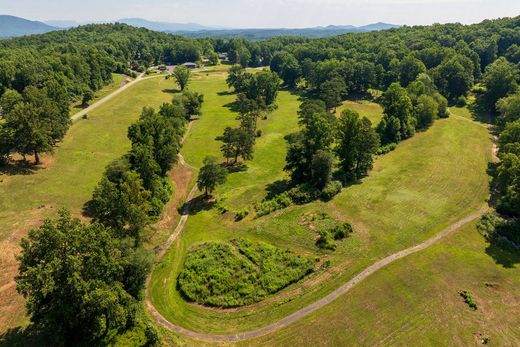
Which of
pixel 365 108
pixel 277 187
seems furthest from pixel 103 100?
pixel 365 108

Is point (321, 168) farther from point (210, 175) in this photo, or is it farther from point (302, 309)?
point (302, 309)

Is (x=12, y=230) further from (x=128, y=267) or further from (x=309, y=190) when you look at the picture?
(x=309, y=190)

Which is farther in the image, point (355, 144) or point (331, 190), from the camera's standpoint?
point (355, 144)

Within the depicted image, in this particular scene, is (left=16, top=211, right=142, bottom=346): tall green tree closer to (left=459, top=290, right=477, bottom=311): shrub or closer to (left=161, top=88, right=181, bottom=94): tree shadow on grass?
(left=459, top=290, right=477, bottom=311): shrub

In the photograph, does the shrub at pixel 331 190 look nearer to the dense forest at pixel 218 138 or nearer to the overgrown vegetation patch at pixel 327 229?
the dense forest at pixel 218 138

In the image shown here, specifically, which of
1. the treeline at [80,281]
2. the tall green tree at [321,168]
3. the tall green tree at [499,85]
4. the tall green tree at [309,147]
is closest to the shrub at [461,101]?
the tall green tree at [499,85]

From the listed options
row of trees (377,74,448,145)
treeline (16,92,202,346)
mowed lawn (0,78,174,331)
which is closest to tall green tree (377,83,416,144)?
row of trees (377,74,448,145)
